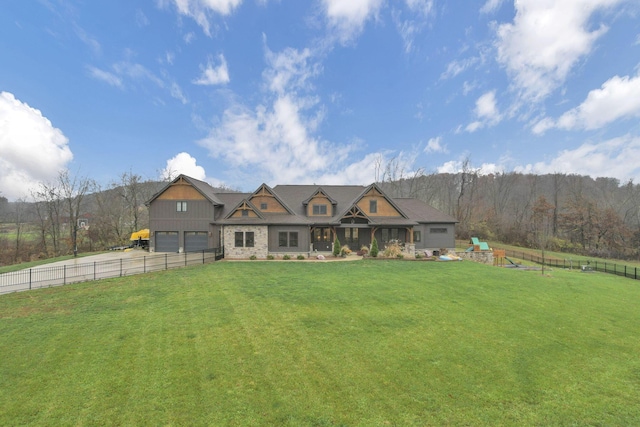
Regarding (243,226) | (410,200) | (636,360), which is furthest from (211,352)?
(410,200)

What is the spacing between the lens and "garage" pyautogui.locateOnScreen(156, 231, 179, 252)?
85.5ft

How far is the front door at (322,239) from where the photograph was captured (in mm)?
26016

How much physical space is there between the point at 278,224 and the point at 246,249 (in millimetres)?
3533

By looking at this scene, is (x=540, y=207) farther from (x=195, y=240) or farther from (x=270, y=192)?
(x=195, y=240)

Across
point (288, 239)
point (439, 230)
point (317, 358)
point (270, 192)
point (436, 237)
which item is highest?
point (270, 192)

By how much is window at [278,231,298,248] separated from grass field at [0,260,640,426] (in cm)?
1231

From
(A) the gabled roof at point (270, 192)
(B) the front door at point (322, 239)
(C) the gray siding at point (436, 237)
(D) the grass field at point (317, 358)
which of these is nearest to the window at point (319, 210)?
(B) the front door at point (322, 239)

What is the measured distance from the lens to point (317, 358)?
20.8 feet

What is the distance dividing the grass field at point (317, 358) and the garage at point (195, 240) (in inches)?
547

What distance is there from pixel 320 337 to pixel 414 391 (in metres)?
2.92

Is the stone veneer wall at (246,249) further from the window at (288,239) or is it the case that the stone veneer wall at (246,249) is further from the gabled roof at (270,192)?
the gabled roof at (270,192)

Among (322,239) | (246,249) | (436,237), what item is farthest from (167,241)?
(436,237)

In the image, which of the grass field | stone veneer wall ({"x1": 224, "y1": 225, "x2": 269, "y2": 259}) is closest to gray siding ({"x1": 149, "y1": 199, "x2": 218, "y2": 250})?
stone veneer wall ({"x1": 224, "y1": 225, "x2": 269, "y2": 259})

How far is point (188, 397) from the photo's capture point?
4969 millimetres
